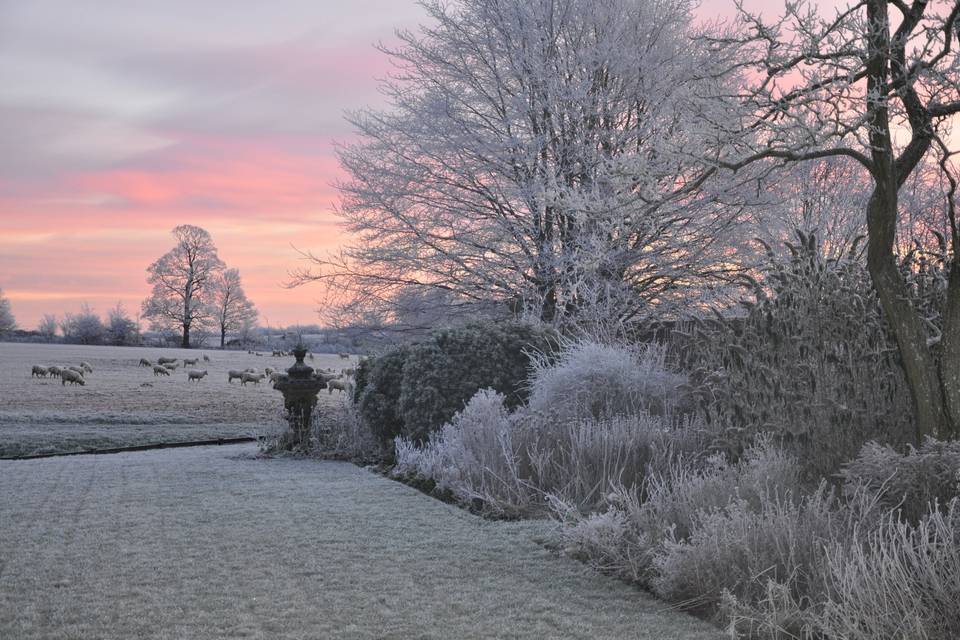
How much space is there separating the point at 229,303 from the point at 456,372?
5594 centimetres

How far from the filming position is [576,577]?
4.95 metres

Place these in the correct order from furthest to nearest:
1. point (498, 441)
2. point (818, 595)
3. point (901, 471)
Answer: point (498, 441) < point (901, 471) < point (818, 595)

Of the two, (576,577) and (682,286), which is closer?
(576,577)

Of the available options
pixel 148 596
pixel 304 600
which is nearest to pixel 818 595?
pixel 304 600

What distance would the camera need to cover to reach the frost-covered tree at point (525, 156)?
44.9 ft

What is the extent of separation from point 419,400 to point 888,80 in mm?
5569

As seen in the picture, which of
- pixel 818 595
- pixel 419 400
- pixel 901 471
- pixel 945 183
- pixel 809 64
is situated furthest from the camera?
pixel 945 183

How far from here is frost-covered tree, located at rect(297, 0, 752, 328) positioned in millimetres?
13695

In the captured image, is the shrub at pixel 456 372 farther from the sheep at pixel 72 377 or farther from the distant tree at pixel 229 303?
the distant tree at pixel 229 303

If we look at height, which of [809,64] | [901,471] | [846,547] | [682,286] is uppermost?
[809,64]

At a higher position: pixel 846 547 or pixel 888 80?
pixel 888 80

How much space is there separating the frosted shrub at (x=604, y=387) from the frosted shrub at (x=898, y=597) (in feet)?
14.2

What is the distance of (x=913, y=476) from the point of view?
4.89 meters

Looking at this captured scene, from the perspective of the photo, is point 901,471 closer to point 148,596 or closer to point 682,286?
point 148,596
